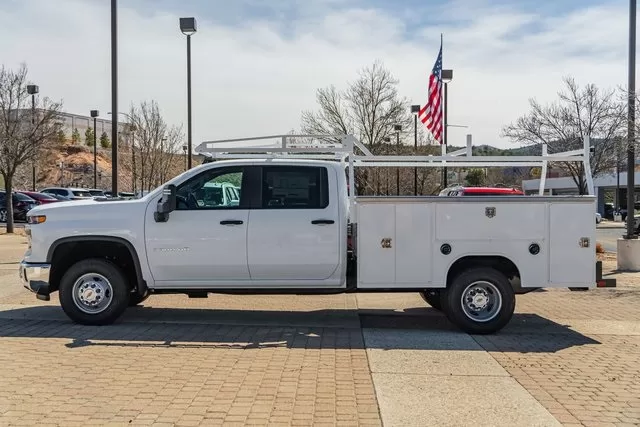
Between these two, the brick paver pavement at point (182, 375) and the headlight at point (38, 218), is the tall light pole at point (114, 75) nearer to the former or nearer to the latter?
the headlight at point (38, 218)

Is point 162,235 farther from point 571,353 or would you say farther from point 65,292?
point 571,353

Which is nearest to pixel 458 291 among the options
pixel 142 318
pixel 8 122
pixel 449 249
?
pixel 449 249

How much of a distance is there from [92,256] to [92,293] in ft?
1.57

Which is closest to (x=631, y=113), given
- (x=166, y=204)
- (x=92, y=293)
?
(x=166, y=204)

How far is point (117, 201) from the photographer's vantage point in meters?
7.52

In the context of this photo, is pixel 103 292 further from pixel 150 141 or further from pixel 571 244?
pixel 150 141

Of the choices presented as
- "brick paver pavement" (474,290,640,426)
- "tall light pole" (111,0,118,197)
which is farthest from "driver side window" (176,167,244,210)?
"tall light pole" (111,0,118,197)

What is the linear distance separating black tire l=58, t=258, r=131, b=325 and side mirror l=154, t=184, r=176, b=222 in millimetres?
885

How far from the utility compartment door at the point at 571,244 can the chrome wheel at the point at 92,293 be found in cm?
525

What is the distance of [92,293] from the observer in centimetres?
737

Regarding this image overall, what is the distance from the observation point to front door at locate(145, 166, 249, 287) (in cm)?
727

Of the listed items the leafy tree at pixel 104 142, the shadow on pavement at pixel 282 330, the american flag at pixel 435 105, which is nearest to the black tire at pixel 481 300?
the shadow on pavement at pixel 282 330

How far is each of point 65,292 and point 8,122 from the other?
15.1 m

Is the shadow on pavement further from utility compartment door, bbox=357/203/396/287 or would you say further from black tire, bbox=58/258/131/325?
utility compartment door, bbox=357/203/396/287
